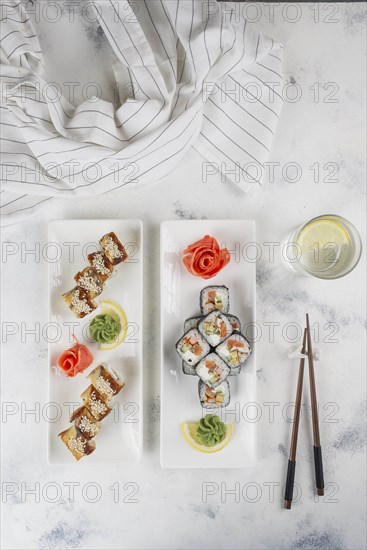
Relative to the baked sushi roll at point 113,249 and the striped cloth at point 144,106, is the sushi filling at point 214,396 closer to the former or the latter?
the baked sushi roll at point 113,249

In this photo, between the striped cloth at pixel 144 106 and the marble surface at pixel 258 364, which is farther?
the marble surface at pixel 258 364

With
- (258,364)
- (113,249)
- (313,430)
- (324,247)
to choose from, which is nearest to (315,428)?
(313,430)

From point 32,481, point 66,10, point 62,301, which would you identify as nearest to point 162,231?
point 62,301

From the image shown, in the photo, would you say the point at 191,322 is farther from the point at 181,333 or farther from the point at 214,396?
the point at 214,396

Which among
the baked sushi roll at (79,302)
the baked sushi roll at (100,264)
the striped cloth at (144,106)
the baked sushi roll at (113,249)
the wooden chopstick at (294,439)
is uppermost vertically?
the striped cloth at (144,106)

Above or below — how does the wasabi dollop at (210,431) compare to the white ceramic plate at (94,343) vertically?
below

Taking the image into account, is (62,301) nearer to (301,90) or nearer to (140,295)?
(140,295)

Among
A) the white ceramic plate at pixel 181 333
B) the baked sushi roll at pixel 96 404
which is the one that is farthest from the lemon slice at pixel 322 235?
the baked sushi roll at pixel 96 404
